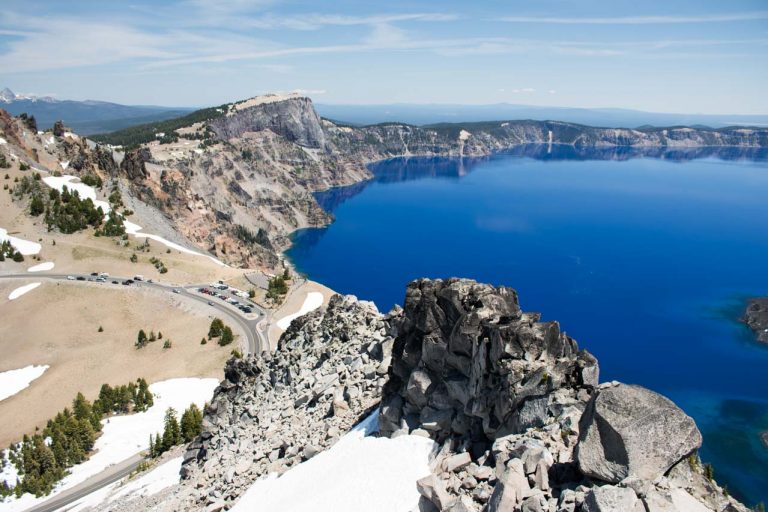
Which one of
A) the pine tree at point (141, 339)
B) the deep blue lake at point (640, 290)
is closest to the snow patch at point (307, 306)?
the pine tree at point (141, 339)

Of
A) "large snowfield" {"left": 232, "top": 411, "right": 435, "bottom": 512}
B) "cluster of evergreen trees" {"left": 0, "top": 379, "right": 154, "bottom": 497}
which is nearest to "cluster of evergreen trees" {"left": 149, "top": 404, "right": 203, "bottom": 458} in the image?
"cluster of evergreen trees" {"left": 0, "top": 379, "right": 154, "bottom": 497}

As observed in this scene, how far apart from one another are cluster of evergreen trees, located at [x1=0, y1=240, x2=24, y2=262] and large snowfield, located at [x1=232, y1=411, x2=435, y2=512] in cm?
8699

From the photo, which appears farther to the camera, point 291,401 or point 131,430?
point 131,430

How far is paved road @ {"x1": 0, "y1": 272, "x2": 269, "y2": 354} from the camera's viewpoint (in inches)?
2958

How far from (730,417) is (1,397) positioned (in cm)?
10622

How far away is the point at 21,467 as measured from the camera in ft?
A: 177

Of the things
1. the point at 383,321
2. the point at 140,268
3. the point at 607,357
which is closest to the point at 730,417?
the point at 607,357

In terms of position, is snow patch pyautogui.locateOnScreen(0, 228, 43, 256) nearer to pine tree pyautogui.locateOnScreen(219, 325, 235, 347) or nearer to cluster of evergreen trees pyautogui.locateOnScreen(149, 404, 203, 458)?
pine tree pyautogui.locateOnScreen(219, 325, 235, 347)

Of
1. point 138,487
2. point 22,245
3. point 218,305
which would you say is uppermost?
point 22,245

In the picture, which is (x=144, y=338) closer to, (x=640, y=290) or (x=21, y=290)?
(x=21, y=290)

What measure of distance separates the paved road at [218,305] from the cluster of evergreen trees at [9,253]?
4.59 metres

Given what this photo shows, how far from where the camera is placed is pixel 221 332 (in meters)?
76.6

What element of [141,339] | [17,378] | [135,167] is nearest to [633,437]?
[141,339]

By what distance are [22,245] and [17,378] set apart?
3657 cm
